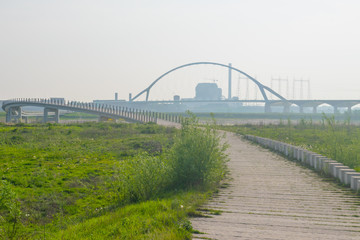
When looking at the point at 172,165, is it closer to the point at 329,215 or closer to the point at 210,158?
the point at 210,158

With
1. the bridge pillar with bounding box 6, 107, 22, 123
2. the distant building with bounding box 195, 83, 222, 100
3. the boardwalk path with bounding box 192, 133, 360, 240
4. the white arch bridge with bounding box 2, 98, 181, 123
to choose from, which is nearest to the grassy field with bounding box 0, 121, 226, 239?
the boardwalk path with bounding box 192, 133, 360, 240

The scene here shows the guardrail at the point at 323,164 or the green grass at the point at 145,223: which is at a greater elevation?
the guardrail at the point at 323,164

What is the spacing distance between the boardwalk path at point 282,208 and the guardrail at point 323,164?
0.34m

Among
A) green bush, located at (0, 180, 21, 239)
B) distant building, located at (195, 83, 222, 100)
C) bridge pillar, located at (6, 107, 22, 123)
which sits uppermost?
distant building, located at (195, 83, 222, 100)

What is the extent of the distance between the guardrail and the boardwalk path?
336 millimetres

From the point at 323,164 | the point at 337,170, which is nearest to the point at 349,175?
the point at 337,170

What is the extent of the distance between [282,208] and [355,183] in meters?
2.65

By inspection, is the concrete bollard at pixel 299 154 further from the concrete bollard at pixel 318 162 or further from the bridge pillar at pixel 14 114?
the bridge pillar at pixel 14 114

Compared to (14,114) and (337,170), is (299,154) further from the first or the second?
(14,114)

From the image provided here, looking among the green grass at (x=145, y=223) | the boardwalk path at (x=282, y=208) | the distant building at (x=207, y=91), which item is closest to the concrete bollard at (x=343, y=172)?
the boardwalk path at (x=282, y=208)

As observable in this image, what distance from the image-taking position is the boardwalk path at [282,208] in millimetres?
5816

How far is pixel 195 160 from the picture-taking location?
948 centimetres

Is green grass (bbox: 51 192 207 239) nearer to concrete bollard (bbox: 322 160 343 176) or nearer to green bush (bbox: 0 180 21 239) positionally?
green bush (bbox: 0 180 21 239)

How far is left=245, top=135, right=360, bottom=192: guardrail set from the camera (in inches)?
368
